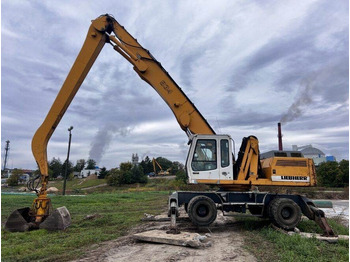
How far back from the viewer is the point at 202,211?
367 inches

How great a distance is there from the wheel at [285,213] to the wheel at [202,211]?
2021mm

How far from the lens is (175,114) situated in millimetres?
10812

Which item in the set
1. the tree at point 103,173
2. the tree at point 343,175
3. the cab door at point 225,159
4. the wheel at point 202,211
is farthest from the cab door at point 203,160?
the tree at point 103,173

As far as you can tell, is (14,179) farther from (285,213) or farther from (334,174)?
(285,213)

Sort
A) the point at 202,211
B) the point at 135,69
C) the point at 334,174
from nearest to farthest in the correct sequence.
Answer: the point at 202,211 → the point at 135,69 → the point at 334,174

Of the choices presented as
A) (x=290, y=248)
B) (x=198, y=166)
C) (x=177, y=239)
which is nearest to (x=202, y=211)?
(x=198, y=166)

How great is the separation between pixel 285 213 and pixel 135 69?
7.58 meters

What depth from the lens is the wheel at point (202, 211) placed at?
30.0 feet

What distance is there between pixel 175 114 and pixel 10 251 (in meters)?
6.67

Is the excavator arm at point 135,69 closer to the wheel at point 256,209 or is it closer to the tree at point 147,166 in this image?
Result: the wheel at point 256,209

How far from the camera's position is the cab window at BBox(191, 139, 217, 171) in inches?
382

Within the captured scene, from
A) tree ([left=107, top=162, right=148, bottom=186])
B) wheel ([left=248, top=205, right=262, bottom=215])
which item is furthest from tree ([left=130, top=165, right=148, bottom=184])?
wheel ([left=248, top=205, right=262, bottom=215])

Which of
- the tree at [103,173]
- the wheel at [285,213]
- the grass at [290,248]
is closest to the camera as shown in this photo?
the grass at [290,248]

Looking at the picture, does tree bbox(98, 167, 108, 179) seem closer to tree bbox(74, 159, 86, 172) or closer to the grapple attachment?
tree bbox(74, 159, 86, 172)
